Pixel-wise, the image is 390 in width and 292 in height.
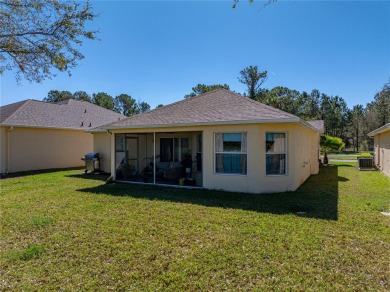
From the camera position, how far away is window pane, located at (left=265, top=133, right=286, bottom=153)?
952cm

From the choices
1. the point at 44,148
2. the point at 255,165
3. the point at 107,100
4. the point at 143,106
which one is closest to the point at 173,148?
the point at 255,165

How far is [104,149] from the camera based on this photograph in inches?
642

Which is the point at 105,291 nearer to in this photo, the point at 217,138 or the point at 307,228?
the point at 307,228

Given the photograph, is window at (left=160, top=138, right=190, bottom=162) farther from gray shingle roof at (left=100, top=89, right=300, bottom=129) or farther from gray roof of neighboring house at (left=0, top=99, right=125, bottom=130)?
gray roof of neighboring house at (left=0, top=99, right=125, bottom=130)

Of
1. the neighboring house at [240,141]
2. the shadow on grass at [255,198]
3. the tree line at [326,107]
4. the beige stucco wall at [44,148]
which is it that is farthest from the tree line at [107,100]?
the shadow on grass at [255,198]

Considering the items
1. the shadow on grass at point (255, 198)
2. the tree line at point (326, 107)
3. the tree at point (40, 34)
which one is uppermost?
the tree line at point (326, 107)

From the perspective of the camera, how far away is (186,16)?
40.2 feet

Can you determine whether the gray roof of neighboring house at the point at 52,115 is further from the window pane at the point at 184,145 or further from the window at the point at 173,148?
the window pane at the point at 184,145

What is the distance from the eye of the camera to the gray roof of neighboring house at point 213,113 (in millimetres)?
9250

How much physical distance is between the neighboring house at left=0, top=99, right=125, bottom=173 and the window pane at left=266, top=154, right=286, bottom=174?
10585 mm

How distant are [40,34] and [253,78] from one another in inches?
1693

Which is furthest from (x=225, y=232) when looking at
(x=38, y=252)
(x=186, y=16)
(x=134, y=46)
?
(x=134, y=46)

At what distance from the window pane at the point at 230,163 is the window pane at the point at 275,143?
99 centimetres

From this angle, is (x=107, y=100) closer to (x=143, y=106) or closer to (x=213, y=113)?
(x=143, y=106)
